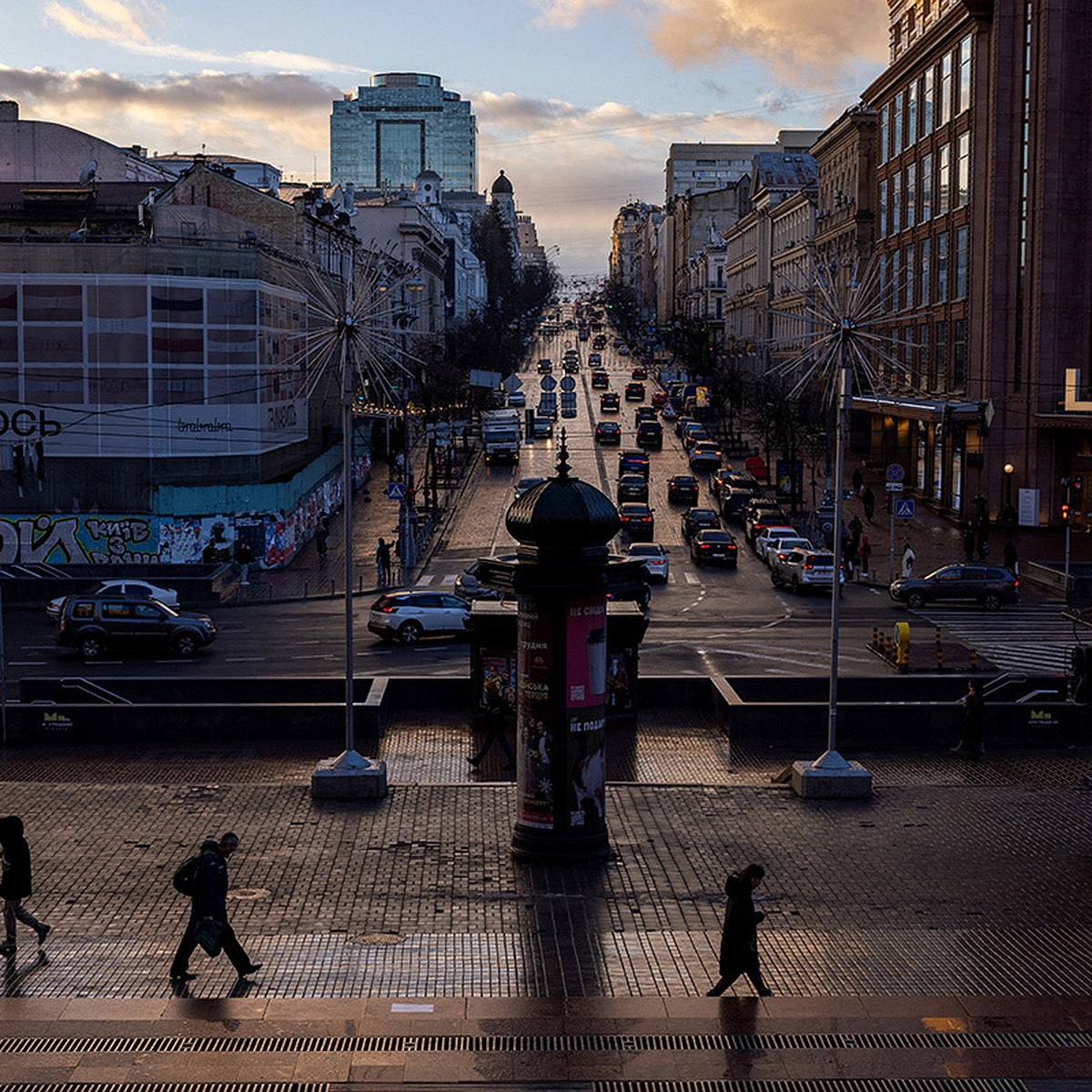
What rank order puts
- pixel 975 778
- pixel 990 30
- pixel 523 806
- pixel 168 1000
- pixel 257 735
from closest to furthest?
pixel 168 1000 → pixel 523 806 → pixel 975 778 → pixel 257 735 → pixel 990 30

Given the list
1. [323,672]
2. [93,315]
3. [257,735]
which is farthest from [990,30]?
[257,735]

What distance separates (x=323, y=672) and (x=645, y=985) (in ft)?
70.6

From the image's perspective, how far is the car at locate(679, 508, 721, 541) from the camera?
2486 inches

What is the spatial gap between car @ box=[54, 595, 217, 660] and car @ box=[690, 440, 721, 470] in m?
49.2

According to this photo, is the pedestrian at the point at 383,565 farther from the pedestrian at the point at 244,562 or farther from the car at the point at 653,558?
the car at the point at 653,558

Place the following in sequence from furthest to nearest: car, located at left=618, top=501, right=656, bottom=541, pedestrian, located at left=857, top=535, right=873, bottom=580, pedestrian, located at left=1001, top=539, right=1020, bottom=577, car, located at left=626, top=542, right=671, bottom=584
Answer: car, located at left=618, top=501, right=656, bottom=541
pedestrian, located at left=857, top=535, right=873, bottom=580
car, located at left=626, top=542, right=671, bottom=584
pedestrian, located at left=1001, top=539, right=1020, bottom=577

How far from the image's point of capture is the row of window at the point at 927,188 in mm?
67562

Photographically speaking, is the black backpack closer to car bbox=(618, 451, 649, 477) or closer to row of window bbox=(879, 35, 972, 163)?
row of window bbox=(879, 35, 972, 163)

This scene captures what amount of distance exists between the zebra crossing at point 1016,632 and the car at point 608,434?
170 ft

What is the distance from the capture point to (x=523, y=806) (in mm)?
20766

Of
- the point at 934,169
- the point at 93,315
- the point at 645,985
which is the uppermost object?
the point at 934,169

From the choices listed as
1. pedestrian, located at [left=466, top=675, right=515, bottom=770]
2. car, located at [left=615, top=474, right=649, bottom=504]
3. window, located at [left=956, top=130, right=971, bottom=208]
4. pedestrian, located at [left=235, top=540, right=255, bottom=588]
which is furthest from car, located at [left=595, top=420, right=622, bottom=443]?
pedestrian, located at [left=466, top=675, right=515, bottom=770]

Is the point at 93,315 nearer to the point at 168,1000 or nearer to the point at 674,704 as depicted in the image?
the point at 674,704

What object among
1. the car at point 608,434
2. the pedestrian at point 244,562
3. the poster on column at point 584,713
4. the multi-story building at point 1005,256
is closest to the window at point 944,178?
the multi-story building at point 1005,256
